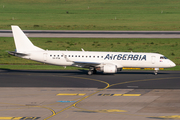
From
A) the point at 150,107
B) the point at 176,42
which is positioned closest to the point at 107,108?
the point at 150,107

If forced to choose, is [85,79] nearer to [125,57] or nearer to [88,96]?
[125,57]

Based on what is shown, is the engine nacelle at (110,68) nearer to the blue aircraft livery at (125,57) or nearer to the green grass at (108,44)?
the blue aircraft livery at (125,57)

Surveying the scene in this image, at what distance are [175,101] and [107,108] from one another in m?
7.85

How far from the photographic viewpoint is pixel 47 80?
1813 inches

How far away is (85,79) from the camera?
4744 centimetres

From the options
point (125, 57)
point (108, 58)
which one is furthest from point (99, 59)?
point (125, 57)

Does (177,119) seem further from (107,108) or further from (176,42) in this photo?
(176,42)

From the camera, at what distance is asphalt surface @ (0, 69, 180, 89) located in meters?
42.3

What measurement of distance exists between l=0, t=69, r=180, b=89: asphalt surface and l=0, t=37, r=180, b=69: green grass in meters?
21.4

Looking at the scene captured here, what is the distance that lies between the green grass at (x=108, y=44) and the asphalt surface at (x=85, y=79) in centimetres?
2136

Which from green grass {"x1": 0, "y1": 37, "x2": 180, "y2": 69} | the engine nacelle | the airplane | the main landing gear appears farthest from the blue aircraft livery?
green grass {"x1": 0, "y1": 37, "x2": 180, "y2": 69}

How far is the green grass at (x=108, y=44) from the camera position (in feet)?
251

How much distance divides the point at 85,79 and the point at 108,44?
114 feet

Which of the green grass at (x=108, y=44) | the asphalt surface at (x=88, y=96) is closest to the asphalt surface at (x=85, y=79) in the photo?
the asphalt surface at (x=88, y=96)
